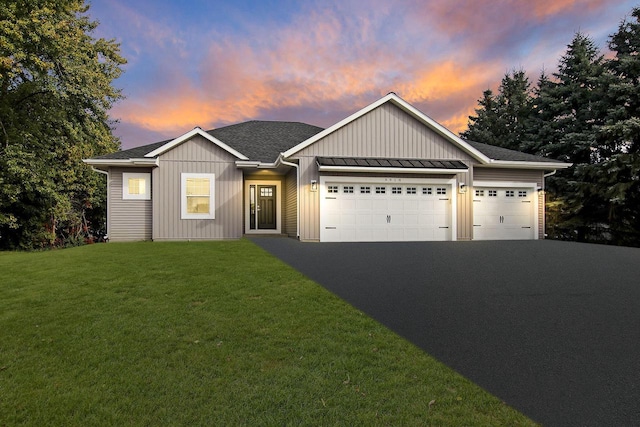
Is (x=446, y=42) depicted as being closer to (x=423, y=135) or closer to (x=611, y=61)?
(x=423, y=135)

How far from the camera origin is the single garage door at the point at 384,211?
12.7 metres

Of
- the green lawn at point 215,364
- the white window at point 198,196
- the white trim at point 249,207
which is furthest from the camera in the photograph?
the white trim at point 249,207

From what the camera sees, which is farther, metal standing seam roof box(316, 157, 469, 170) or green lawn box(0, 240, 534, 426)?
metal standing seam roof box(316, 157, 469, 170)

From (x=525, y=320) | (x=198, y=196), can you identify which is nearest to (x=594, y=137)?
(x=525, y=320)

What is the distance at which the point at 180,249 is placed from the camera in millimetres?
9953

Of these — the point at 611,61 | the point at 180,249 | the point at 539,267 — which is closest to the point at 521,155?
the point at 611,61

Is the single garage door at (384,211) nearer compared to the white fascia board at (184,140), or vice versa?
the white fascia board at (184,140)

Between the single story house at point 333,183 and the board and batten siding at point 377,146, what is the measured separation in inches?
1.4

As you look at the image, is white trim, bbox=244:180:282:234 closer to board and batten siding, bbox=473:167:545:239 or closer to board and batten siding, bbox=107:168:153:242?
board and batten siding, bbox=107:168:153:242

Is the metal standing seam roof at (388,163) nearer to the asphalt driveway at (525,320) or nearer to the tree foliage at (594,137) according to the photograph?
the asphalt driveway at (525,320)

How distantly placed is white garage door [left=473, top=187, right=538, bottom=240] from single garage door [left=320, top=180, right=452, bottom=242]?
1.64 m

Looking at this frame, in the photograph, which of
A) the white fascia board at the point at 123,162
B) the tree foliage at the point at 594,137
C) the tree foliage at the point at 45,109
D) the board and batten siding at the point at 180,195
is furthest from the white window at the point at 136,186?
the tree foliage at the point at 594,137

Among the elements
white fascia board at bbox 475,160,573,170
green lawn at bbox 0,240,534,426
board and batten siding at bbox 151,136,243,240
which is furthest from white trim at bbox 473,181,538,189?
green lawn at bbox 0,240,534,426

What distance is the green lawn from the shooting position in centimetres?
213
